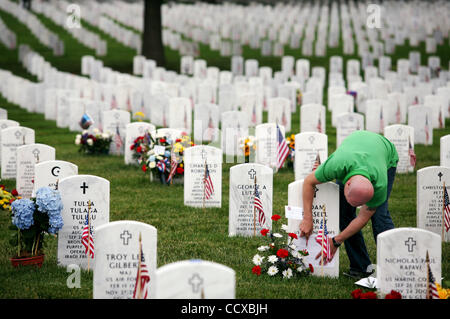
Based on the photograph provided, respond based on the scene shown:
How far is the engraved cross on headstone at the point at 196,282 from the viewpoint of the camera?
563 cm

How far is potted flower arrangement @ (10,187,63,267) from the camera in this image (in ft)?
26.6

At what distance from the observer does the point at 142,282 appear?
703 cm

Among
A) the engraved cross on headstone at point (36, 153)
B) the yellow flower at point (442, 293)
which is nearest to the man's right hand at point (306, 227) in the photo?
the yellow flower at point (442, 293)

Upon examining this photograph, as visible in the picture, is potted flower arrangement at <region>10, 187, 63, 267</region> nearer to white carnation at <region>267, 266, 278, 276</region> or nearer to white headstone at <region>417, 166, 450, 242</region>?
white carnation at <region>267, 266, 278, 276</region>

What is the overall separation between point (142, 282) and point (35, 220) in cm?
182

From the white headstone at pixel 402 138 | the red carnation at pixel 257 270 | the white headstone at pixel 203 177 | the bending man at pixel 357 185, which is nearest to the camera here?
the bending man at pixel 357 185

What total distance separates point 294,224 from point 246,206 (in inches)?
64.6

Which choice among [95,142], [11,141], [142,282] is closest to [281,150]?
[95,142]

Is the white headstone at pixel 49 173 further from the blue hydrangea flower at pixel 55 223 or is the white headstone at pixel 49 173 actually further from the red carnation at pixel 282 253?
the red carnation at pixel 282 253

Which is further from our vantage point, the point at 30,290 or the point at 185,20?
the point at 185,20

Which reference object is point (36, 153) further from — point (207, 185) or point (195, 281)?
point (195, 281)

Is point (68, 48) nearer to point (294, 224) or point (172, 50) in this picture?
point (172, 50)
